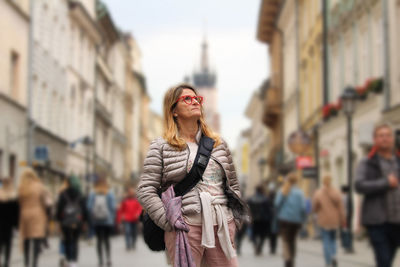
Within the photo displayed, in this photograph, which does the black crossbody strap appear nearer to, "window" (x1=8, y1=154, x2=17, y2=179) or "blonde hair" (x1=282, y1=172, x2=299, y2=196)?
"blonde hair" (x1=282, y1=172, x2=299, y2=196)

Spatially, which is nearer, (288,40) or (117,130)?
(288,40)

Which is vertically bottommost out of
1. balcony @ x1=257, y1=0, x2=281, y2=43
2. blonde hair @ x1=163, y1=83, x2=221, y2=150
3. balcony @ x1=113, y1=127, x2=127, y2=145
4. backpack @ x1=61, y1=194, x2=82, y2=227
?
backpack @ x1=61, y1=194, x2=82, y2=227

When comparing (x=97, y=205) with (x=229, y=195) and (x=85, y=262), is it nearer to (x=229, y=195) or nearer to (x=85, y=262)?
(x=85, y=262)

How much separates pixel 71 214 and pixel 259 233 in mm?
8434

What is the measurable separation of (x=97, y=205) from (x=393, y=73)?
10.1 meters

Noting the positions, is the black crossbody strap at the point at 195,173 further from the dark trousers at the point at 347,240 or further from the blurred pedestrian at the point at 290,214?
the dark trousers at the point at 347,240

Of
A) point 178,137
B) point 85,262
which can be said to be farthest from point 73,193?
point 178,137

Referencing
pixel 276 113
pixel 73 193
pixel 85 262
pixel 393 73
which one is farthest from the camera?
pixel 276 113

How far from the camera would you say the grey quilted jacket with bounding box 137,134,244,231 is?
562 cm

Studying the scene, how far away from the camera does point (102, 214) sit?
17484 mm

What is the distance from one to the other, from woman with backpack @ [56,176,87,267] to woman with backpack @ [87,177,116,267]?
1.55 metres

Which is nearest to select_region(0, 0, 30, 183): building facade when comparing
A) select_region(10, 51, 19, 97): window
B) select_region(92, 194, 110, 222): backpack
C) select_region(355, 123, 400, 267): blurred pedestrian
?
select_region(10, 51, 19, 97): window

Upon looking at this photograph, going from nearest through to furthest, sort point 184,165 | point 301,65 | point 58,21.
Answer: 1. point 184,165
2. point 58,21
3. point 301,65

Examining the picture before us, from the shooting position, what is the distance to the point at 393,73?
24109 millimetres
